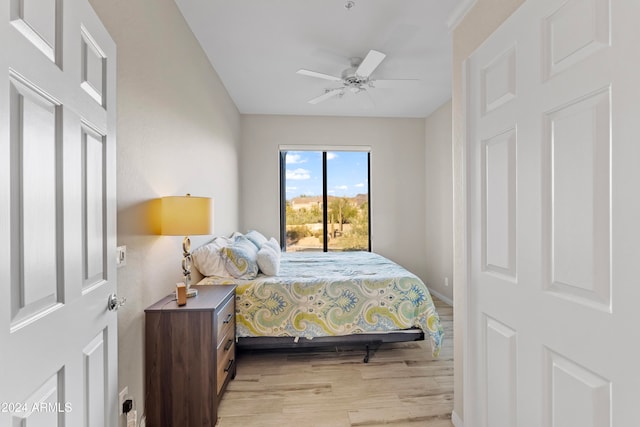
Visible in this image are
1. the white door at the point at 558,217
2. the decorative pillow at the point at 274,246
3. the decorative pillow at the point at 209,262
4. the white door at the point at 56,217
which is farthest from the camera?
the decorative pillow at the point at 274,246

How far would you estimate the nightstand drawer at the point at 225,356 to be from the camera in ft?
6.61

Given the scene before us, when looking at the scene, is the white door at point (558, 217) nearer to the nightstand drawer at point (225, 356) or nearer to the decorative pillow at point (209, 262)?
the nightstand drawer at point (225, 356)

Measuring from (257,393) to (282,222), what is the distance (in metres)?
3.15

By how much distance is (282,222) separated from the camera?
17.0 feet

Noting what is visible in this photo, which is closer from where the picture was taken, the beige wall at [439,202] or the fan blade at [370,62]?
the fan blade at [370,62]

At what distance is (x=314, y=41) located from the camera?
278 centimetres

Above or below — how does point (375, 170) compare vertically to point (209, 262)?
above

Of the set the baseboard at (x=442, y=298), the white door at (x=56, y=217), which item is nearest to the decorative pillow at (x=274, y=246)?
the white door at (x=56, y=217)

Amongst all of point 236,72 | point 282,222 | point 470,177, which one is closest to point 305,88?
point 236,72

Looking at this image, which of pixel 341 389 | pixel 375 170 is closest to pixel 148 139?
pixel 341 389

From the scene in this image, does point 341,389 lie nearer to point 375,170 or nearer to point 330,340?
point 330,340

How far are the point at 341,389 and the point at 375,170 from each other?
3.57m

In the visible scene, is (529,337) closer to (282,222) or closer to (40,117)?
(40,117)

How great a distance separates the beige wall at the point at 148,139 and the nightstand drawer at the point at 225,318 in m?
0.42
